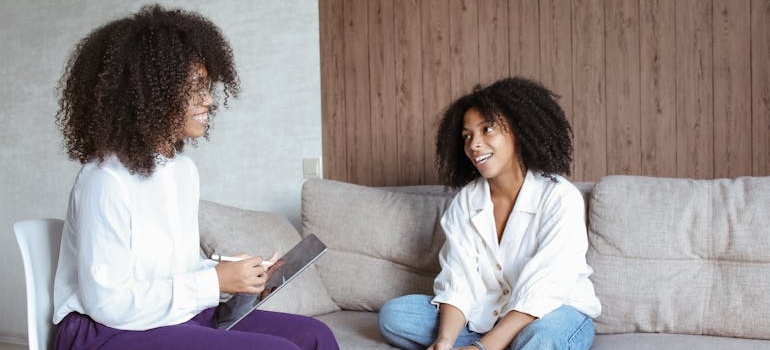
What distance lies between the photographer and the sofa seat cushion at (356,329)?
1.83 metres

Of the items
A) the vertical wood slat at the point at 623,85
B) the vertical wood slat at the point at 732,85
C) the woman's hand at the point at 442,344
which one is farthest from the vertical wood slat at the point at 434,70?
the woman's hand at the point at 442,344

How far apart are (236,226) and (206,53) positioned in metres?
0.81

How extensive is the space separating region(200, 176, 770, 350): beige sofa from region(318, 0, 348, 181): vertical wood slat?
23.5 inches

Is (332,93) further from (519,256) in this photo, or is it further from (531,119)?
(519,256)

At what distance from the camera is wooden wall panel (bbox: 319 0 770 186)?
2141mm

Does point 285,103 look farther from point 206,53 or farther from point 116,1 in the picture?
point 206,53

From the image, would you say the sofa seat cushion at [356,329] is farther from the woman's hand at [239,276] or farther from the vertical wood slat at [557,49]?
the vertical wood slat at [557,49]

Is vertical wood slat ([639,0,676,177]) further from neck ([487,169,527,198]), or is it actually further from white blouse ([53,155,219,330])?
white blouse ([53,155,219,330])

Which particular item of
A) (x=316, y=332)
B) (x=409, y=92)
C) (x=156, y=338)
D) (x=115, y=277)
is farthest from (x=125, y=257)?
(x=409, y=92)

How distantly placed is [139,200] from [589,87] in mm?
1508

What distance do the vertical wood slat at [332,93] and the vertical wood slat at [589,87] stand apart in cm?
89

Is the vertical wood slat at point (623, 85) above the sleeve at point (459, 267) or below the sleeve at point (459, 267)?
above

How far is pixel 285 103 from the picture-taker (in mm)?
2840

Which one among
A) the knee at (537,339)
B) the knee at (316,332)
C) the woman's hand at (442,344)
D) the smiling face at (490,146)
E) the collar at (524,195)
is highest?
the smiling face at (490,146)
